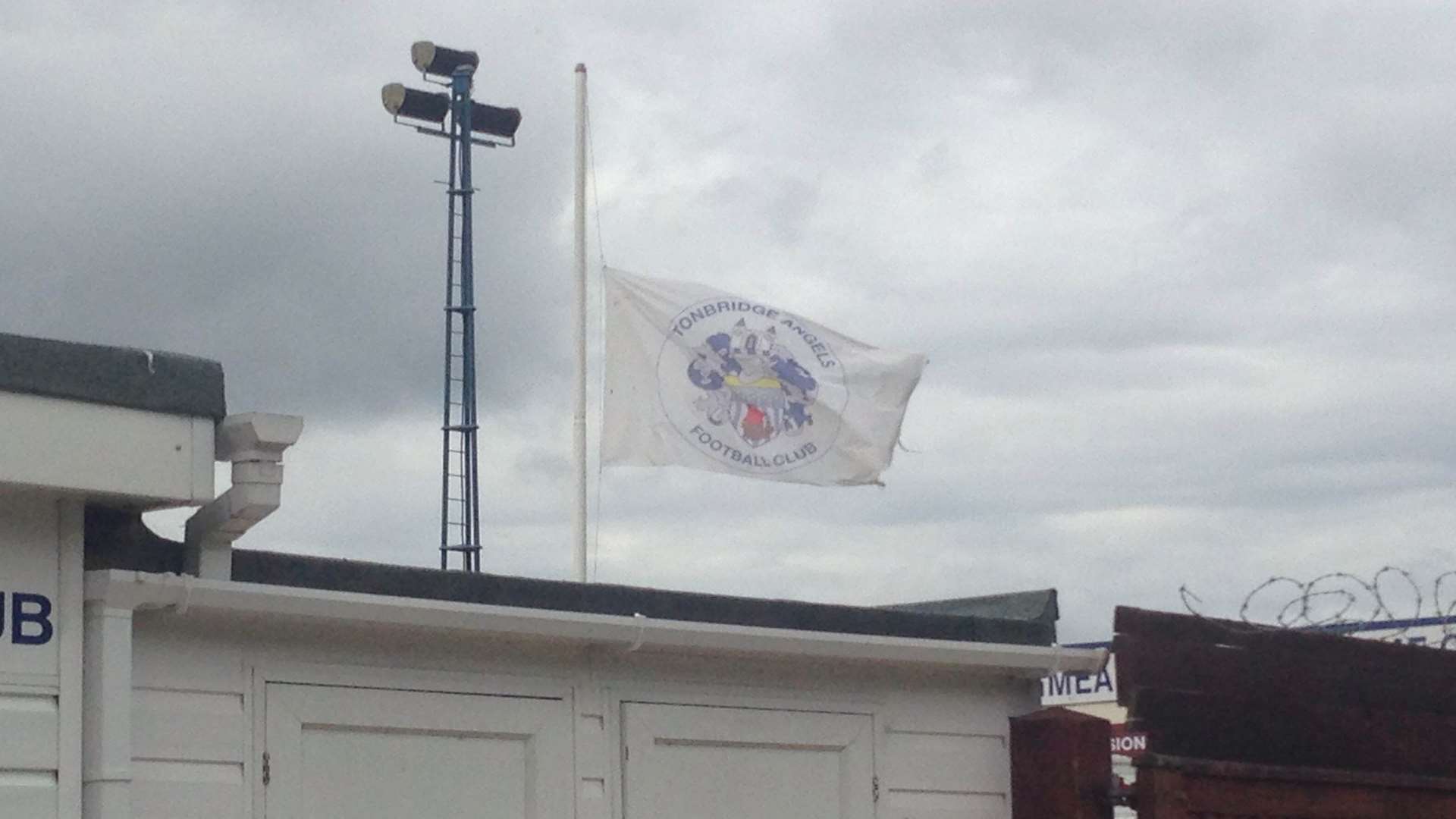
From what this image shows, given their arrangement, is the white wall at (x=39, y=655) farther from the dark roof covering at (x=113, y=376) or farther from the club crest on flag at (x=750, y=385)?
the club crest on flag at (x=750, y=385)

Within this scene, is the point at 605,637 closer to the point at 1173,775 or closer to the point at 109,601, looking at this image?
the point at 109,601

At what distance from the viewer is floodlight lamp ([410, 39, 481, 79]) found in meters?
18.4

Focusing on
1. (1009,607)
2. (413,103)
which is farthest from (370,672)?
(413,103)

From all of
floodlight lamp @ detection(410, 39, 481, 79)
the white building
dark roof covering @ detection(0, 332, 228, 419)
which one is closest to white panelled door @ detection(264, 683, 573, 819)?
the white building

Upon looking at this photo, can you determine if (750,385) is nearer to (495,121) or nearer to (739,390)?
(739,390)

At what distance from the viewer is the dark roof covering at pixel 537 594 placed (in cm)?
712

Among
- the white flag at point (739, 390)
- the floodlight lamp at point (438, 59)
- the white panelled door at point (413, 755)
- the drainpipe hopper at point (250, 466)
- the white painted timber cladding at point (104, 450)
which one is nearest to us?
the white painted timber cladding at point (104, 450)

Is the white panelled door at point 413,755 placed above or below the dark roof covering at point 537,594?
below

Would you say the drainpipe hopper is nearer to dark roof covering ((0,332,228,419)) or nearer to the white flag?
dark roof covering ((0,332,228,419))

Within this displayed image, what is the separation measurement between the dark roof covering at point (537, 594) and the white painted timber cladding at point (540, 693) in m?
0.15

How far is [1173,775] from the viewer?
9945mm

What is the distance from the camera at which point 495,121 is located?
749 inches

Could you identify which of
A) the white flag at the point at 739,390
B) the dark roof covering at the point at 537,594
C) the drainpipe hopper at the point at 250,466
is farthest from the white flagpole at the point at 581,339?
the drainpipe hopper at the point at 250,466

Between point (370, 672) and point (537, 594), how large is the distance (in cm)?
77
